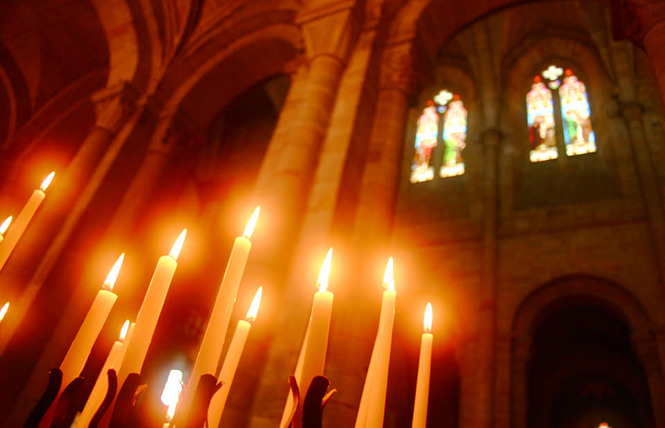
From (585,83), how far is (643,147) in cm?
229

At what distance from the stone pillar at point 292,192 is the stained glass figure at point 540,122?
7218mm

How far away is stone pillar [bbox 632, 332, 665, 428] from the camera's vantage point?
24.0ft

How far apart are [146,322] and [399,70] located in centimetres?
376

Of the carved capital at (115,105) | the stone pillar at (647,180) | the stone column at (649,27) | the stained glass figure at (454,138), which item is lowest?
the stone column at (649,27)

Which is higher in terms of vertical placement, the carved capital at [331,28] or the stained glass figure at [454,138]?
the stained glass figure at [454,138]

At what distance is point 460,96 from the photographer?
12.3m

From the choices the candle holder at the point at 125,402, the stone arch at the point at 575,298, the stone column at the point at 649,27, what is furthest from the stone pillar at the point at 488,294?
the candle holder at the point at 125,402

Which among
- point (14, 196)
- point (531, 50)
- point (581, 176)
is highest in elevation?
point (531, 50)

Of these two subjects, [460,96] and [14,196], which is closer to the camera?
[14,196]

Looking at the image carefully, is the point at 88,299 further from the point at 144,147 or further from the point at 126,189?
the point at 144,147

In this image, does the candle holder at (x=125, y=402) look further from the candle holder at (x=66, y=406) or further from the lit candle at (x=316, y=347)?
the lit candle at (x=316, y=347)

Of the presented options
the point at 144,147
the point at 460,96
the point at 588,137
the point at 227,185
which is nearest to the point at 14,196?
the point at 144,147

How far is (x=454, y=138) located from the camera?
1178 centimetres

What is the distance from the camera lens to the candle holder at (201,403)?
104 centimetres
